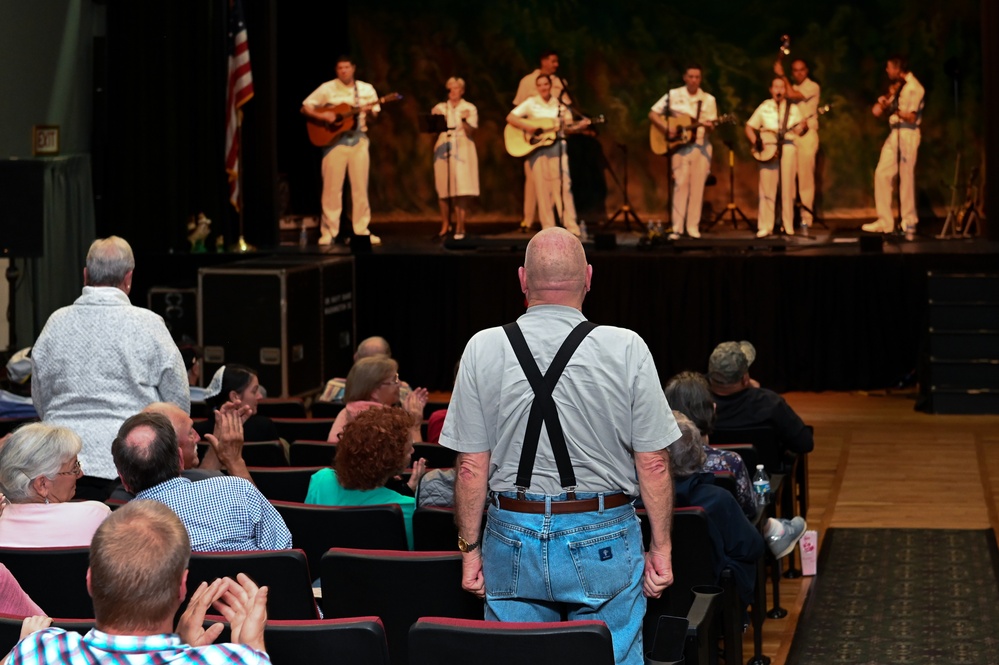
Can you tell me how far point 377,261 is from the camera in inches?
419

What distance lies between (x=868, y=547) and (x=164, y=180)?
691cm

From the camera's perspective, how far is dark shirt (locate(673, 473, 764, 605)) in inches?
162

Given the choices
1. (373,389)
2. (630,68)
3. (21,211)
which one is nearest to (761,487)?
(373,389)

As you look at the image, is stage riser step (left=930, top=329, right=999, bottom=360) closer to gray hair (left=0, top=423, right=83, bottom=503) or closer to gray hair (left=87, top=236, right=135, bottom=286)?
gray hair (left=87, top=236, right=135, bottom=286)

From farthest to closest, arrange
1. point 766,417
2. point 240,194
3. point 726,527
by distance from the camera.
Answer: point 240,194
point 766,417
point 726,527

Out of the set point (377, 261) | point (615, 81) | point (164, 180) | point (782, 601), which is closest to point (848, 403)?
point (377, 261)

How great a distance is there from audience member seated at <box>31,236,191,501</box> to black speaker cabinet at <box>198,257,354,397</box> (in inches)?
172

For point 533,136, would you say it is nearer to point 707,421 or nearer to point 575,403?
point 707,421

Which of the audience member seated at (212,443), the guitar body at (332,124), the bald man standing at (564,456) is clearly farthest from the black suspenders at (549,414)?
the guitar body at (332,124)

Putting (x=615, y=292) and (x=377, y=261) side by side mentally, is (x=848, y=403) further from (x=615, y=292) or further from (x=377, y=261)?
(x=377, y=261)

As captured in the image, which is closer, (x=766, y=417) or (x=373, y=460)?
(x=373, y=460)

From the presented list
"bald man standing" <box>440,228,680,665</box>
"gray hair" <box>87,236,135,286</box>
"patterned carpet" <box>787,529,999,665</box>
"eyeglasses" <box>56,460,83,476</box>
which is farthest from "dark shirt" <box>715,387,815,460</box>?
"eyeglasses" <box>56,460,83,476</box>

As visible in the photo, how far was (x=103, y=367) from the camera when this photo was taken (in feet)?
15.6

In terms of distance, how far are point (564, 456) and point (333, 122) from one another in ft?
32.1
